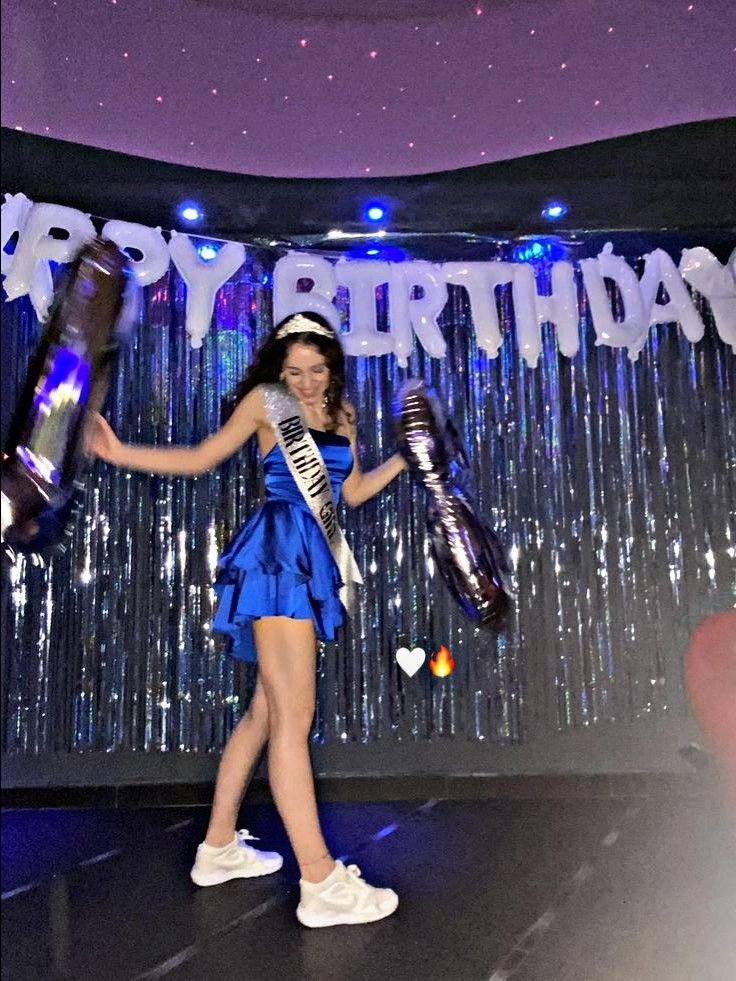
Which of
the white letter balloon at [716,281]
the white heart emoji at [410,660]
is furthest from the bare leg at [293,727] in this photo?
the white letter balloon at [716,281]

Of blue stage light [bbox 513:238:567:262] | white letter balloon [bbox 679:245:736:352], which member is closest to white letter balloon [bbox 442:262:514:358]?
blue stage light [bbox 513:238:567:262]

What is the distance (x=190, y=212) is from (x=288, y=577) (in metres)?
1.55

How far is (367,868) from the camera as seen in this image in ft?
5.83

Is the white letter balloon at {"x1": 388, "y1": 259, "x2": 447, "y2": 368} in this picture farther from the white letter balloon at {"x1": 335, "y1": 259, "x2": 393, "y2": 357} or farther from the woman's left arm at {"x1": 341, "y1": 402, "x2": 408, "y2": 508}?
the woman's left arm at {"x1": 341, "y1": 402, "x2": 408, "y2": 508}

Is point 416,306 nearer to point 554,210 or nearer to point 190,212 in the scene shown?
point 554,210

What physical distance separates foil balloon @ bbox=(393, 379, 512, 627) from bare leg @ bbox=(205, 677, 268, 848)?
1.65 feet

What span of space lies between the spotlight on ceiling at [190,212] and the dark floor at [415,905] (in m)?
1.81

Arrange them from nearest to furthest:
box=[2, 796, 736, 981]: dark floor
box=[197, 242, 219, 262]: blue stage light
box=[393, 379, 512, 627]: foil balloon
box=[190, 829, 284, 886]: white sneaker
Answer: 1. box=[2, 796, 736, 981]: dark floor
2. box=[190, 829, 284, 886]: white sneaker
3. box=[393, 379, 512, 627]: foil balloon
4. box=[197, 242, 219, 262]: blue stage light

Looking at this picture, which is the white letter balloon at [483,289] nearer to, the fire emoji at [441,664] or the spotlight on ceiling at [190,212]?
the spotlight on ceiling at [190,212]

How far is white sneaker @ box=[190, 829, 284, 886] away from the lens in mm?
1649

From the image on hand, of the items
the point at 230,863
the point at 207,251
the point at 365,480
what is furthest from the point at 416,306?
the point at 230,863

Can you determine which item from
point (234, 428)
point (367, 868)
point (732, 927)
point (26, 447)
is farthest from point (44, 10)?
point (732, 927)

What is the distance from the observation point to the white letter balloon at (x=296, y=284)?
2.55 meters

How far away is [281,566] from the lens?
5.11 ft
